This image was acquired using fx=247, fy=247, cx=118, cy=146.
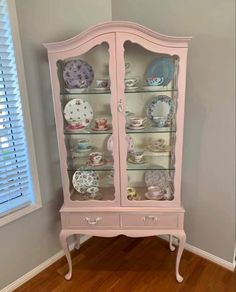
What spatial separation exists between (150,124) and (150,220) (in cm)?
68

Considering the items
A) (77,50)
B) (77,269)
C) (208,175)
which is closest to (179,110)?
(208,175)

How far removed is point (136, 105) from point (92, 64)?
1.36ft

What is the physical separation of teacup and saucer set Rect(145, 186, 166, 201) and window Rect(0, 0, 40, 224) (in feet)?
2.73

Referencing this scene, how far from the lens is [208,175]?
6.10 ft

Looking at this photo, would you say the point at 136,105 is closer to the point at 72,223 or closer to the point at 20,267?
the point at 72,223

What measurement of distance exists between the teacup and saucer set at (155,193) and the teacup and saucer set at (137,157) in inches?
8.7

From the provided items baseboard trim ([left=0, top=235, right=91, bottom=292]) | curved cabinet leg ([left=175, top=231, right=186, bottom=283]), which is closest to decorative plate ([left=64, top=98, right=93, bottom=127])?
curved cabinet leg ([left=175, top=231, right=186, bottom=283])

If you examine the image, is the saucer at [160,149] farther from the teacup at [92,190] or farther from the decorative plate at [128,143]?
the teacup at [92,190]

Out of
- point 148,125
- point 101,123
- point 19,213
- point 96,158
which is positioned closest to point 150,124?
point 148,125

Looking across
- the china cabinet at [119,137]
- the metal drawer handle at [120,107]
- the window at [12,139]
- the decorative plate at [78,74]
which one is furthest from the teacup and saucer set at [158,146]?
the window at [12,139]

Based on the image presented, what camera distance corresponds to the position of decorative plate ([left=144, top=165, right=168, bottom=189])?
1837 mm

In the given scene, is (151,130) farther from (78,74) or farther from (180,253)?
(180,253)

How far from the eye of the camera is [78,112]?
69.5 inches

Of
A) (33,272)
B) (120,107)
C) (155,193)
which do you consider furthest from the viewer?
(33,272)
